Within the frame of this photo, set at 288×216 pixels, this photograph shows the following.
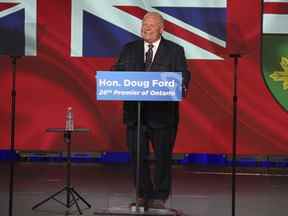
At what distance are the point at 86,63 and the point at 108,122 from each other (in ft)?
2.44

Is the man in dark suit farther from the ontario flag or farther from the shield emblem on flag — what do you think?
the shield emblem on flag

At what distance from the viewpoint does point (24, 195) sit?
6215 millimetres

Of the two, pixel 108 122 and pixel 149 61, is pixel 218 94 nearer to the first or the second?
pixel 108 122

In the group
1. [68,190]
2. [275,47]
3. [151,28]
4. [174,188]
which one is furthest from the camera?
[275,47]

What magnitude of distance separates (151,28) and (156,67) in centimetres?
32

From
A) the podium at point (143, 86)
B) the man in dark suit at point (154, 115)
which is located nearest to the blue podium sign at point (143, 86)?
the podium at point (143, 86)

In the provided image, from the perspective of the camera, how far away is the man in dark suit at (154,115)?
208 inches

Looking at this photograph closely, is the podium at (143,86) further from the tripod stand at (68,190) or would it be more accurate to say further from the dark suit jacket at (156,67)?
the tripod stand at (68,190)

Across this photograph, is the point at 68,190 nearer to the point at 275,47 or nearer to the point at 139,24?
the point at 139,24

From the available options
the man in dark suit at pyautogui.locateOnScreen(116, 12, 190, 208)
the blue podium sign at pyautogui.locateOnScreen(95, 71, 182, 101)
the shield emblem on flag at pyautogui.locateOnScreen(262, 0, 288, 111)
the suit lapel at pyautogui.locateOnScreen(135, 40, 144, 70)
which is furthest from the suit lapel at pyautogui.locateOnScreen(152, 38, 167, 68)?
the shield emblem on flag at pyautogui.locateOnScreen(262, 0, 288, 111)

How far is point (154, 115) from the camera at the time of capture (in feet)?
17.5

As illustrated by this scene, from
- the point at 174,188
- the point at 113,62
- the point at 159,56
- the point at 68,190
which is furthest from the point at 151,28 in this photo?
the point at 113,62

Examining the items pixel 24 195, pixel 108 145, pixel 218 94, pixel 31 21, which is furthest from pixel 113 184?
pixel 31 21

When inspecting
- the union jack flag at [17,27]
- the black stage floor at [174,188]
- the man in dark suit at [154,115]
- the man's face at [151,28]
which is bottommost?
the black stage floor at [174,188]
